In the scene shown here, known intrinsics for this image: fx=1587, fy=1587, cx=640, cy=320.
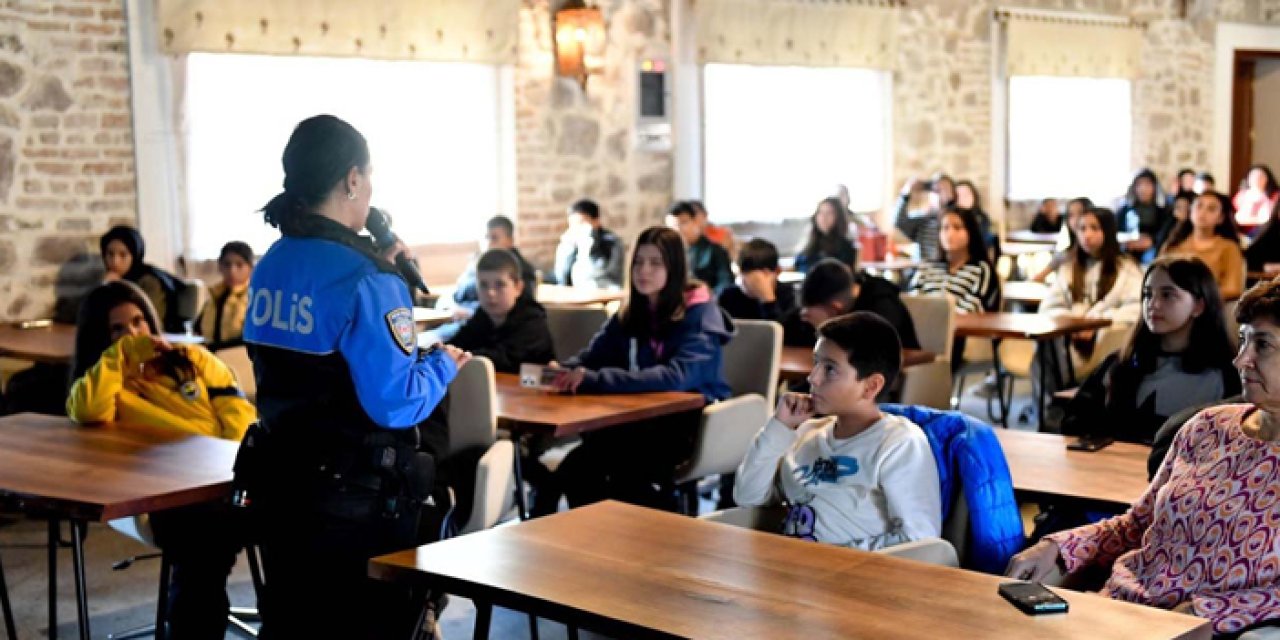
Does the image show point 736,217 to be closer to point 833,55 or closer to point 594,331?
point 833,55

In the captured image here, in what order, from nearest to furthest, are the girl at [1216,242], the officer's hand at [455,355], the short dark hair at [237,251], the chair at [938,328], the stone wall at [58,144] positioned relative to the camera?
1. the officer's hand at [455,355]
2. the chair at [938,328]
3. the stone wall at [58,144]
4. the short dark hair at [237,251]
5. the girl at [1216,242]

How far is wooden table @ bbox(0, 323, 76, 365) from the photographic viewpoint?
22.3 feet

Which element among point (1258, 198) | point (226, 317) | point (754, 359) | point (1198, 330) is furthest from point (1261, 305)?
point (1258, 198)

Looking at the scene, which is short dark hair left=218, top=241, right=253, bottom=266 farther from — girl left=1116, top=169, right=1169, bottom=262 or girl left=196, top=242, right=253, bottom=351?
girl left=1116, top=169, right=1169, bottom=262

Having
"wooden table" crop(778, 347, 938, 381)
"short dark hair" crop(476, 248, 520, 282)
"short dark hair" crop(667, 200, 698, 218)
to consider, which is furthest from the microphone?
→ "short dark hair" crop(667, 200, 698, 218)

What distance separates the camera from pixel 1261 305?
10.00 ft

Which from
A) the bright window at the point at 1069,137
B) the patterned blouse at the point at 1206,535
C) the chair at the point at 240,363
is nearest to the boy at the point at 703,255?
the chair at the point at 240,363

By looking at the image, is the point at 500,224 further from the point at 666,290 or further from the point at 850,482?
the point at 850,482

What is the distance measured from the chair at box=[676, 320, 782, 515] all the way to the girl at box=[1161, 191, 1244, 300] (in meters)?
3.78

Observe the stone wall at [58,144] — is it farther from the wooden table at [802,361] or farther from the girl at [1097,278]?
the girl at [1097,278]

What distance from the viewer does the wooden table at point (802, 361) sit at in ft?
18.8

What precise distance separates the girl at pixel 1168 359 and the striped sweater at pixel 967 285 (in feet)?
11.5

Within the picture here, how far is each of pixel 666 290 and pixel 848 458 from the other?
1.94m

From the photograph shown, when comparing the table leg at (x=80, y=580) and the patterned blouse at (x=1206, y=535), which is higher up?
the patterned blouse at (x=1206, y=535)
